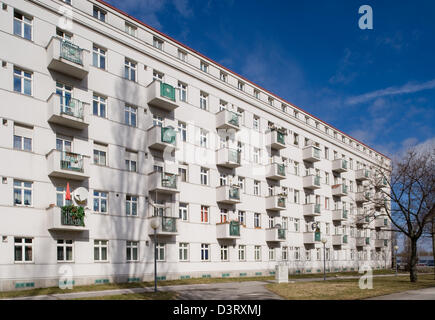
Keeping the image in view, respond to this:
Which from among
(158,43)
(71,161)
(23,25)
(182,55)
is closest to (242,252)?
(182,55)

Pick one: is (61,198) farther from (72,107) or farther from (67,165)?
A: (72,107)

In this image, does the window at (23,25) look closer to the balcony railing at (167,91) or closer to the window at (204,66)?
the balcony railing at (167,91)

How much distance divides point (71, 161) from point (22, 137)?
2.94 meters

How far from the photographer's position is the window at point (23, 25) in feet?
77.7

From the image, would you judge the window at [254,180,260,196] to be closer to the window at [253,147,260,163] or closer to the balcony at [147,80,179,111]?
the window at [253,147,260,163]

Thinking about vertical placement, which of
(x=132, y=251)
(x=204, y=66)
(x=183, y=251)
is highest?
(x=204, y=66)

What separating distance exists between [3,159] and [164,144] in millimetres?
10646

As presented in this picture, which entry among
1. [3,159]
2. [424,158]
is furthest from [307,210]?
[3,159]

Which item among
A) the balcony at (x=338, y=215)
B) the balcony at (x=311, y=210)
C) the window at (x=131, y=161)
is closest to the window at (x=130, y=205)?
the window at (x=131, y=161)

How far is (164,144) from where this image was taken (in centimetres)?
2936

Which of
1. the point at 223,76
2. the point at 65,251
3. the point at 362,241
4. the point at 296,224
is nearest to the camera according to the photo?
the point at 65,251

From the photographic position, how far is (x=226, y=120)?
3509 centimetres

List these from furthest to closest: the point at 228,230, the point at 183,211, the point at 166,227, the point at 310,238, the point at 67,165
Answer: the point at 310,238
the point at 228,230
the point at 183,211
the point at 166,227
the point at 67,165
